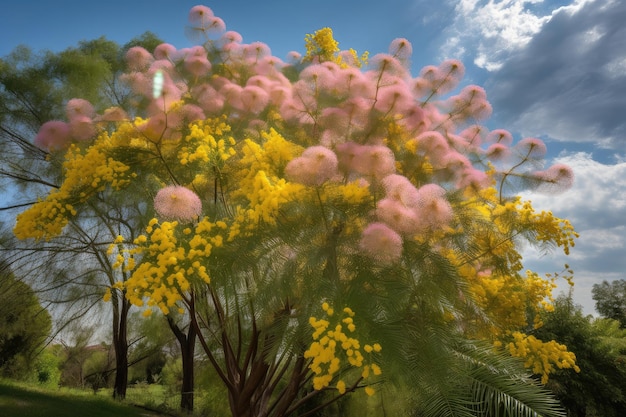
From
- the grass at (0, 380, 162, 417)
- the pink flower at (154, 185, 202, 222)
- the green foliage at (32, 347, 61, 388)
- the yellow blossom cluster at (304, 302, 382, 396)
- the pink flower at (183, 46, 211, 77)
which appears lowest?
the grass at (0, 380, 162, 417)

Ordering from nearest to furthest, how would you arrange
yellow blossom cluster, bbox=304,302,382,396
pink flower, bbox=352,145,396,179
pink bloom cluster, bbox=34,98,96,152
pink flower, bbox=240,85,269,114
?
yellow blossom cluster, bbox=304,302,382,396 → pink flower, bbox=352,145,396,179 → pink flower, bbox=240,85,269,114 → pink bloom cluster, bbox=34,98,96,152

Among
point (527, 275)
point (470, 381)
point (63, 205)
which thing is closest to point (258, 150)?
point (63, 205)

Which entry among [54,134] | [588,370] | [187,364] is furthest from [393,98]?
[588,370]

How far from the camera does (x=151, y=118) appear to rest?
492 cm

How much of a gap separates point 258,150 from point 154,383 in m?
22.1

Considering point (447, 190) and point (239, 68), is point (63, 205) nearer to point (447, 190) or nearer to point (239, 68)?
point (239, 68)

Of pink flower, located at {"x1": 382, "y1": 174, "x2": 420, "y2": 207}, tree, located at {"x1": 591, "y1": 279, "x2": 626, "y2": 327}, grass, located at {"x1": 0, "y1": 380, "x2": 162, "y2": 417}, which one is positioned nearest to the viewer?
pink flower, located at {"x1": 382, "y1": 174, "x2": 420, "y2": 207}

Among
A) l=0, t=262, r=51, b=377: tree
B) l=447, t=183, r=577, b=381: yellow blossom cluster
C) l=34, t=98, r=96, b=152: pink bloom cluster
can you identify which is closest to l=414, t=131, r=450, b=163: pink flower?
l=447, t=183, r=577, b=381: yellow blossom cluster

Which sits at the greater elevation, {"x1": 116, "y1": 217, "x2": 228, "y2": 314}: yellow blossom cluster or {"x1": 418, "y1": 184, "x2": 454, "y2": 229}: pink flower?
{"x1": 418, "y1": 184, "x2": 454, "y2": 229}: pink flower

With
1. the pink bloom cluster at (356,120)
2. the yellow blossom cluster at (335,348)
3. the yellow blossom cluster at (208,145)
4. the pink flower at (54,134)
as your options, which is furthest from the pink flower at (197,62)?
the yellow blossom cluster at (335,348)

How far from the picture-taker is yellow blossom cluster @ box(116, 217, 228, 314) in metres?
3.54

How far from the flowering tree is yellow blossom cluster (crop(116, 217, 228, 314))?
2cm

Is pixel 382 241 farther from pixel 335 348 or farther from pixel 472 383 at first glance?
pixel 472 383

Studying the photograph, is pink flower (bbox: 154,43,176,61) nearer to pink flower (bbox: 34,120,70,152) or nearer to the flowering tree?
the flowering tree
